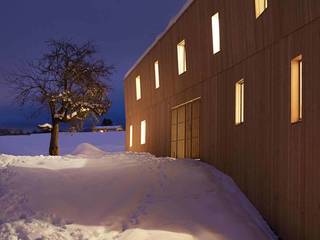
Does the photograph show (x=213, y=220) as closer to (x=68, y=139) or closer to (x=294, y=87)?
(x=294, y=87)

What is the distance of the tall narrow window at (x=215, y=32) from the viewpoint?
1252cm

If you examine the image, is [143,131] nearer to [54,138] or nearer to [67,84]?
[54,138]

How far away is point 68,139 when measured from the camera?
4272cm

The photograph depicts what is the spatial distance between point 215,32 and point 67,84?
471 inches

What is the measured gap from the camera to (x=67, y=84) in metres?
23.2

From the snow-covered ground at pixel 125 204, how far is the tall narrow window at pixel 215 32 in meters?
3.06

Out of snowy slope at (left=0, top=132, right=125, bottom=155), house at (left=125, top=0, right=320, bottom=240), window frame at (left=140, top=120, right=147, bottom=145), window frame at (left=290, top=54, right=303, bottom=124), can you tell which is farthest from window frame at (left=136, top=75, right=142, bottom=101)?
snowy slope at (left=0, top=132, right=125, bottom=155)

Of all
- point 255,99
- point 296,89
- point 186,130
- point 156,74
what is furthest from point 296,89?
point 156,74

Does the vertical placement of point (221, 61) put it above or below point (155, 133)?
above

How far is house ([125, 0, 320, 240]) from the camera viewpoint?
24.6 ft

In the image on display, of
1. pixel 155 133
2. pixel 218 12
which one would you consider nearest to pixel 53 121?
pixel 155 133

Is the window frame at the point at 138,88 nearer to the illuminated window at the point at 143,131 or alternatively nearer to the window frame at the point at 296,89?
the illuminated window at the point at 143,131

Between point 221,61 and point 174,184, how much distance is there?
3.23 meters

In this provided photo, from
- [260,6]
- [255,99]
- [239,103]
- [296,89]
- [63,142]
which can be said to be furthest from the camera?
[63,142]
